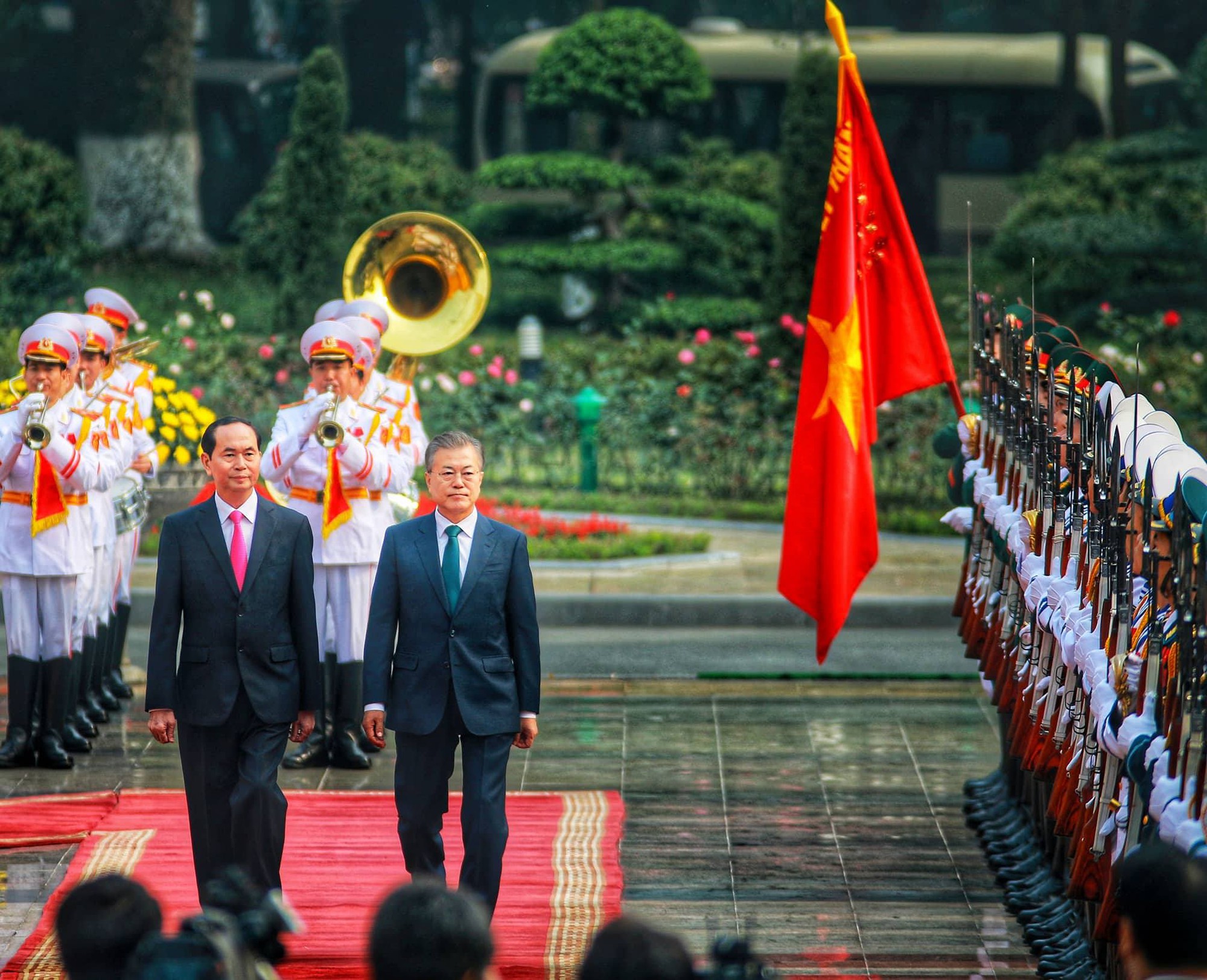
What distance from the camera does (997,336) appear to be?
824cm

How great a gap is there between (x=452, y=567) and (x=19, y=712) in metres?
3.49

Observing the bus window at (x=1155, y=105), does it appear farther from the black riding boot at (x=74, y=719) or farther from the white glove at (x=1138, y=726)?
the white glove at (x=1138, y=726)

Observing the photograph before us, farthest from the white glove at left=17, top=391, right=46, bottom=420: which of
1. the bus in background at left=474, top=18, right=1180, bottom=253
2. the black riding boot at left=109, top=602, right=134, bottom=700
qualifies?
the bus in background at left=474, top=18, right=1180, bottom=253

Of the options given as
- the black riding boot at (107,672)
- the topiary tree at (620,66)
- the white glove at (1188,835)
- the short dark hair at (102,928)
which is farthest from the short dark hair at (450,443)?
the topiary tree at (620,66)

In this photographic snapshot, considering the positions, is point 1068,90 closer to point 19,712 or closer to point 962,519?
point 962,519

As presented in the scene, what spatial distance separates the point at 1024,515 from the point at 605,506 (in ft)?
31.5

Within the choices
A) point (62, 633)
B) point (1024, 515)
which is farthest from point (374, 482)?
point (1024, 515)

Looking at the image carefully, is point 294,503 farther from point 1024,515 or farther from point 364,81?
point 364,81

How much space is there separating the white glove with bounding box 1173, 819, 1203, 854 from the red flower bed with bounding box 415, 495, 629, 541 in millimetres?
9925

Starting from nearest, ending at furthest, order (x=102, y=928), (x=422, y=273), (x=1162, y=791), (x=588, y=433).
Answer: (x=102, y=928) < (x=1162, y=791) < (x=422, y=273) < (x=588, y=433)

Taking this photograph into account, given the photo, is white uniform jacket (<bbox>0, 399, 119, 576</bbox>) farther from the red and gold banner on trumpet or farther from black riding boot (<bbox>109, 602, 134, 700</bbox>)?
the red and gold banner on trumpet

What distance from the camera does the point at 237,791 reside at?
607 centimetres

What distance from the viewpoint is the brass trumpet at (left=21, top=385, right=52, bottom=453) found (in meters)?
8.16

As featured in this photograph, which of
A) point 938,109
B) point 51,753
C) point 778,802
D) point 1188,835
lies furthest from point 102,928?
point 938,109
